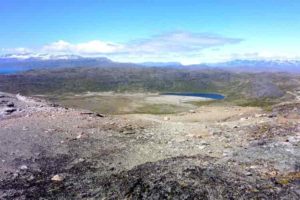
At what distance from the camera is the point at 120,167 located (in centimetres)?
1748

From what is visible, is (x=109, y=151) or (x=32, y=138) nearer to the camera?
(x=109, y=151)

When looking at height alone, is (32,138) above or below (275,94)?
above

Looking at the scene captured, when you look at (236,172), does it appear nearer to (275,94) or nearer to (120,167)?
(120,167)

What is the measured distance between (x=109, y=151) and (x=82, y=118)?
26.9ft

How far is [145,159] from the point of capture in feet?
60.7

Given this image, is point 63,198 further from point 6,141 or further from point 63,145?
point 6,141

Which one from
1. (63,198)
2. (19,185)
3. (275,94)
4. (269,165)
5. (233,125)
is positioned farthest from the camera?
(275,94)

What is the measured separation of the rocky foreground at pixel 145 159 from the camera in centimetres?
1484

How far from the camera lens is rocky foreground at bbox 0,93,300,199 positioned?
1484cm

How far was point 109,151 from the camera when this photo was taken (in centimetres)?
1991

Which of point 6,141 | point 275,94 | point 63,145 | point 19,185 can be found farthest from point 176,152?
point 275,94

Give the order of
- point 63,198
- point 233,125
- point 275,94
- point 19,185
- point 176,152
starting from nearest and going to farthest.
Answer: point 63,198, point 19,185, point 176,152, point 233,125, point 275,94

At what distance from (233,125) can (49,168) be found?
45.7 feet

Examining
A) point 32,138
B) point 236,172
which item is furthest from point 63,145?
point 236,172
